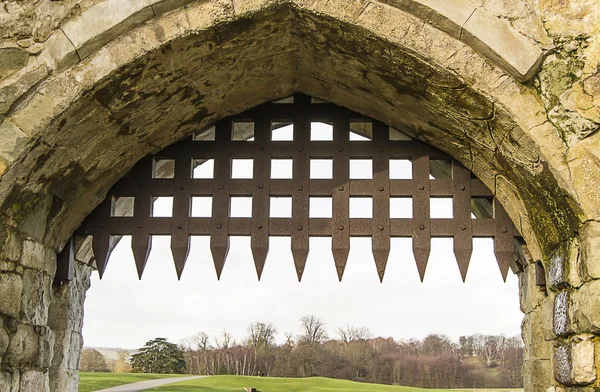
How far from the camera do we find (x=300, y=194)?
13.0 ft

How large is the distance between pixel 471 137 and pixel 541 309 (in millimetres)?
1091

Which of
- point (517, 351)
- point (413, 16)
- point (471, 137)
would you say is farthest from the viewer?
point (517, 351)

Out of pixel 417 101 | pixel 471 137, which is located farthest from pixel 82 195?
pixel 471 137

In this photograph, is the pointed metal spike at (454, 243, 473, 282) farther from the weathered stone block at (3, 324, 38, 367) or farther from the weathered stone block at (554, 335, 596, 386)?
the weathered stone block at (3, 324, 38, 367)

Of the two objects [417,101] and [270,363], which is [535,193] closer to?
[417,101]

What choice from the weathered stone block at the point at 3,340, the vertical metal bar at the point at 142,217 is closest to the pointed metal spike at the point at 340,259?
the vertical metal bar at the point at 142,217

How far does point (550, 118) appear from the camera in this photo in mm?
3072

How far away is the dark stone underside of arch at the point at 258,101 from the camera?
128 inches

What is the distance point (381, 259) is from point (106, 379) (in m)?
2.86

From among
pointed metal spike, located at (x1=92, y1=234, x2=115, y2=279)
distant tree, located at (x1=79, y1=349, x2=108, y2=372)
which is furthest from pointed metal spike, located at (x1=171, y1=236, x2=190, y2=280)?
distant tree, located at (x1=79, y1=349, x2=108, y2=372)

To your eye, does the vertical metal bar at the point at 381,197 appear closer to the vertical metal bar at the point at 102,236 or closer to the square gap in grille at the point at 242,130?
the square gap in grille at the point at 242,130

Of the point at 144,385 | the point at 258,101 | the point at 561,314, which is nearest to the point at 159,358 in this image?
the point at 144,385

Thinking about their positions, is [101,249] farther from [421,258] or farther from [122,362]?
[122,362]

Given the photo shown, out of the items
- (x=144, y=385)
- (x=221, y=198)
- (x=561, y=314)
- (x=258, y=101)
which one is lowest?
(x=144, y=385)
